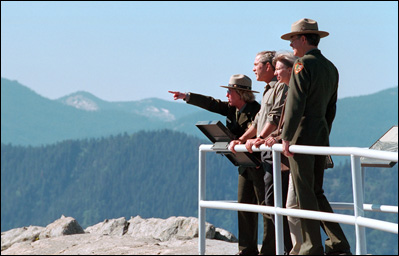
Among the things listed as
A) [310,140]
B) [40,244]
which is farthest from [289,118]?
[40,244]

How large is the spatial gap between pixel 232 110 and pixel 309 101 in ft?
5.80

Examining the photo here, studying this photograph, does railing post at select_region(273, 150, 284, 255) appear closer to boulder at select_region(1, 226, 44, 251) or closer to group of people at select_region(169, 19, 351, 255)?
group of people at select_region(169, 19, 351, 255)

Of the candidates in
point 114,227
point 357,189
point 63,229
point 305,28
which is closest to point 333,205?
point 305,28

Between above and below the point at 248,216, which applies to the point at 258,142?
above

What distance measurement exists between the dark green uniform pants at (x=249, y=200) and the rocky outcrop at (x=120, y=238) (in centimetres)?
72

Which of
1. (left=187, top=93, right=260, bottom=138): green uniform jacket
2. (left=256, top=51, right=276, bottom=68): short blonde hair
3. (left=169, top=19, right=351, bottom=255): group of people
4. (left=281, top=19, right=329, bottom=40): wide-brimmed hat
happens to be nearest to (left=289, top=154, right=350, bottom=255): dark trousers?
(left=169, top=19, right=351, bottom=255): group of people

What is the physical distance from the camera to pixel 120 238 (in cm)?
1038

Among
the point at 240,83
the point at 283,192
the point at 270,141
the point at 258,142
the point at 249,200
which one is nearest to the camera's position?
the point at 270,141

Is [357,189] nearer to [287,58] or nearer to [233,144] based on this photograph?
[287,58]

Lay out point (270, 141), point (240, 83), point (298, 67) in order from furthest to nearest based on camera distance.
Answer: point (240, 83) → point (270, 141) → point (298, 67)

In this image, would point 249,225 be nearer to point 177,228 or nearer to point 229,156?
point 229,156

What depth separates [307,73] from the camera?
6.30 m

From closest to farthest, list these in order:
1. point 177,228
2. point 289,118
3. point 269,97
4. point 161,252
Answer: point 289,118 < point 269,97 < point 161,252 < point 177,228

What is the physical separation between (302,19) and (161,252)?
11.4ft
